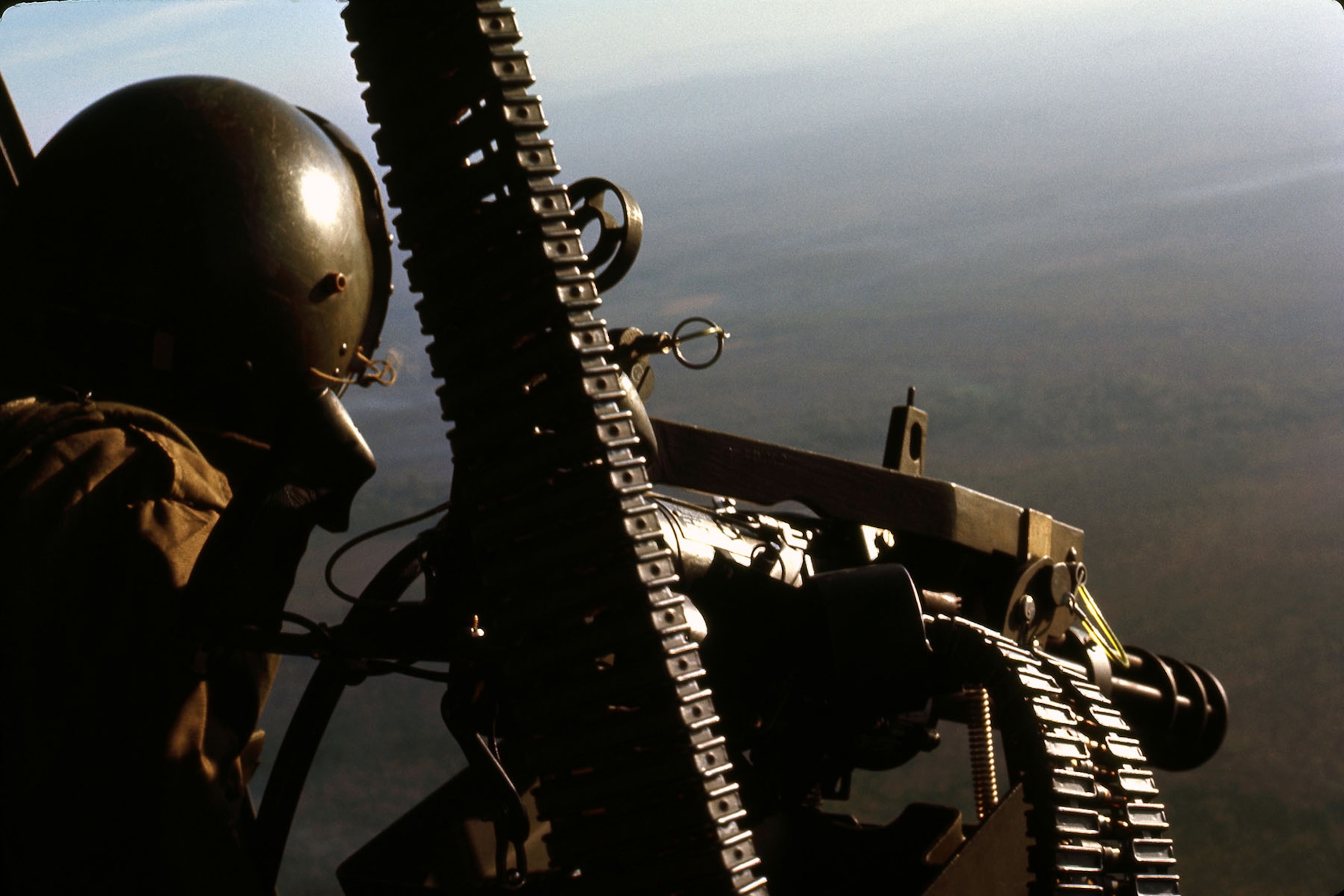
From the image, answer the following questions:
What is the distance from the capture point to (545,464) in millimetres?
1975

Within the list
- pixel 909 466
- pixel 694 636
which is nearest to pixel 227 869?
pixel 694 636

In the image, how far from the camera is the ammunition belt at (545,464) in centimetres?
193

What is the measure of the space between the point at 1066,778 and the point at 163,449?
1.84 meters

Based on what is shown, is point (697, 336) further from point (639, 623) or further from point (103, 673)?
point (103, 673)

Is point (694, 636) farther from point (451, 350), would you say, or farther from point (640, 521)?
point (451, 350)

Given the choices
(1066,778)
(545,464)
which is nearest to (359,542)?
(545,464)

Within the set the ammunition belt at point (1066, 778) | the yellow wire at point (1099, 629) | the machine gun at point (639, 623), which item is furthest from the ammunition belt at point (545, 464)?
the yellow wire at point (1099, 629)

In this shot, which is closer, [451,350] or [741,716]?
[451,350]

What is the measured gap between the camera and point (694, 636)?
2314mm

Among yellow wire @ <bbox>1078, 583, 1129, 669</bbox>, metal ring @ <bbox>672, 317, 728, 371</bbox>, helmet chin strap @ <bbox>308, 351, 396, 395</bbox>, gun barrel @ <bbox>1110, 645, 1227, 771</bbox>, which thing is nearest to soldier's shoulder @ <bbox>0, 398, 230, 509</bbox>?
helmet chin strap @ <bbox>308, 351, 396, 395</bbox>

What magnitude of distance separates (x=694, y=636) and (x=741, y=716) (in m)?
0.76

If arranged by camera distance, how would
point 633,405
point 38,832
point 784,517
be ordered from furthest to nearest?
point 784,517 → point 633,405 → point 38,832

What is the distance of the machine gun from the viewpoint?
1958 mm

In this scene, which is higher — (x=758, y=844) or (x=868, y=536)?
(x=868, y=536)
